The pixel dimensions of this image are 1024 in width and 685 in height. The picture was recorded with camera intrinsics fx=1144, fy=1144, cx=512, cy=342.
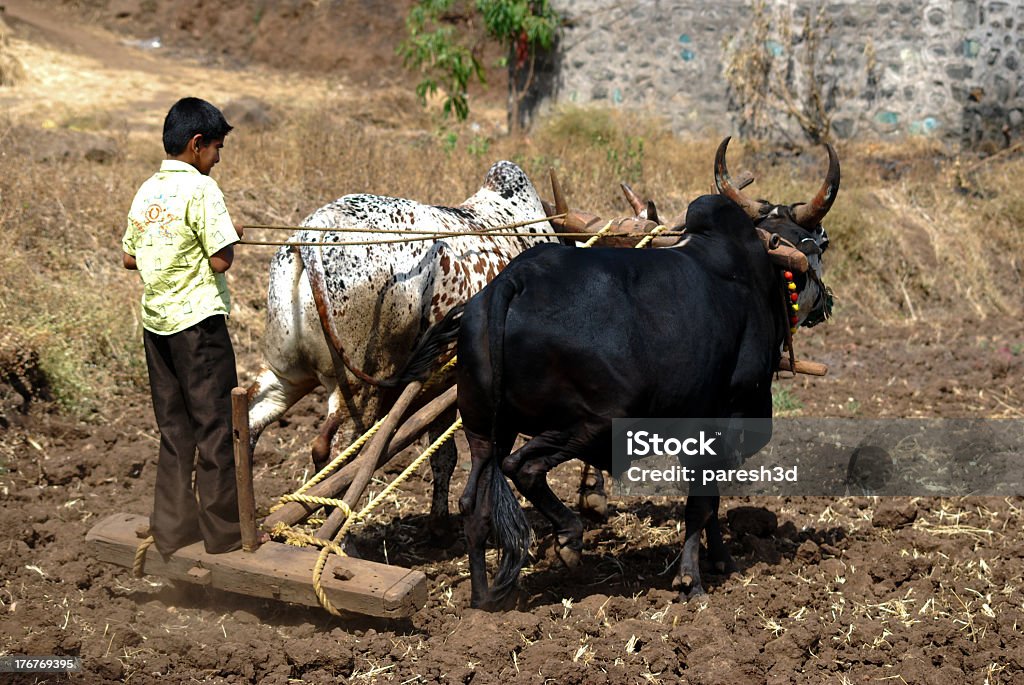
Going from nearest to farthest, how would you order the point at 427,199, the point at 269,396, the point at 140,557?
the point at 140,557
the point at 269,396
the point at 427,199

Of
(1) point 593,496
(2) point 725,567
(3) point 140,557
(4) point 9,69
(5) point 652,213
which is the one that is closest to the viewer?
(3) point 140,557

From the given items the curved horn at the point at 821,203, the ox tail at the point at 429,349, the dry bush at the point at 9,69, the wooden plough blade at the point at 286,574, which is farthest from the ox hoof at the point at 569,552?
the dry bush at the point at 9,69

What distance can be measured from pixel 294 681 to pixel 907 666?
7.35ft

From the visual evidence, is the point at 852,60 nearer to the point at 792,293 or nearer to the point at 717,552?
the point at 792,293

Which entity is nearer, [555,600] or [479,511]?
[479,511]

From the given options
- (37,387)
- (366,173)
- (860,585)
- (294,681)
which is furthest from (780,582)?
(366,173)

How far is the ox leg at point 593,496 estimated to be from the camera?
5.90 metres

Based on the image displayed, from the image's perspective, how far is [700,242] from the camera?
5.09m

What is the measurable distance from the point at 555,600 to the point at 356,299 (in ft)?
5.27

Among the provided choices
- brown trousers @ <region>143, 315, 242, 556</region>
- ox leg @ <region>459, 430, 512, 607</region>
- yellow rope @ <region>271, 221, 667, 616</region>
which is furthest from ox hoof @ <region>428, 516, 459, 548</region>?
brown trousers @ <region>143, 315, 242, 556</region>

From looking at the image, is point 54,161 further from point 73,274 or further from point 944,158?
point 944,158

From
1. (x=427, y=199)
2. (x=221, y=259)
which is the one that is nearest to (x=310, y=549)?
(x=221, y=259)

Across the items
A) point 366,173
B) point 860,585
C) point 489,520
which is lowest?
point 860,585

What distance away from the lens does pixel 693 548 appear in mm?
4945
